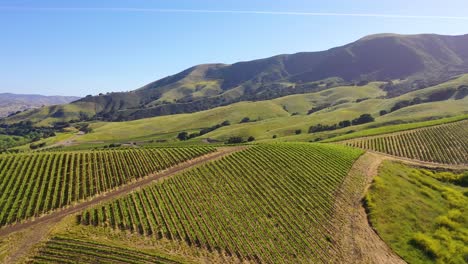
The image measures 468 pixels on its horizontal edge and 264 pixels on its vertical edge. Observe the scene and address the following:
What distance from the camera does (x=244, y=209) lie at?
5697cm

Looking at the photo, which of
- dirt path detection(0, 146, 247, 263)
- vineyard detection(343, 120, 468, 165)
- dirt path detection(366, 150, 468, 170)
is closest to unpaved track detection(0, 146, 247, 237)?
dirt path detection(0, 146, 247, 263)

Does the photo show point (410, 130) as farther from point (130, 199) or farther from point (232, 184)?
point (130, 199)

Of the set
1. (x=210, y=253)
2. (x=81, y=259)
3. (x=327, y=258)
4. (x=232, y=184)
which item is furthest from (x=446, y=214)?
(x=81, y=259)

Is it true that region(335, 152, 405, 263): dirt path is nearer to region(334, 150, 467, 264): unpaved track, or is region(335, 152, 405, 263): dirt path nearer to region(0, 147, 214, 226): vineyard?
region(334, 150, 467, 264): unpaved track

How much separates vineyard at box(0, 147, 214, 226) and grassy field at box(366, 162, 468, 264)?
42896 millimetres

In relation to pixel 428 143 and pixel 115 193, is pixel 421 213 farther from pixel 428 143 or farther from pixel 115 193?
pixel 115 193

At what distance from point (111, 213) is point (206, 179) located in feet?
68.4

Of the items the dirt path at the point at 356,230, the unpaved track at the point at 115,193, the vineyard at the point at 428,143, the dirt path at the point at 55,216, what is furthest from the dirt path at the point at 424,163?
the dirt path at the point at 55,216

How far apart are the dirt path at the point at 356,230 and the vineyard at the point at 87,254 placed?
26286mm

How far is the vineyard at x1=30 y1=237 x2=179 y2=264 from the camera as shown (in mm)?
41094

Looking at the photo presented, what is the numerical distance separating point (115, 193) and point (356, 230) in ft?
141

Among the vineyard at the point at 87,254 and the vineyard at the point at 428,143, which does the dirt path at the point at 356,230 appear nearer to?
the vineyard at the point at 87,254

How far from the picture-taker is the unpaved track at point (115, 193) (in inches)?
1933

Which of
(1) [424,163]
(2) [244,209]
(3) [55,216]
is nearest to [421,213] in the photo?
(2) [244,209]
